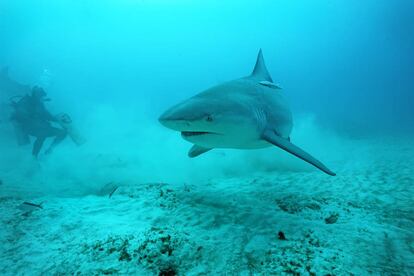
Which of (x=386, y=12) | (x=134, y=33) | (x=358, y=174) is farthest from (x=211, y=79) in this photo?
(x=358, y=174)

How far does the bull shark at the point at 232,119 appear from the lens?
10.5 feet

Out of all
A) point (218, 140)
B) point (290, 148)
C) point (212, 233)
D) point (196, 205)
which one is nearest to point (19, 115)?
point (196, 205)

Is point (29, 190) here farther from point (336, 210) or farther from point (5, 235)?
point (336, 210)

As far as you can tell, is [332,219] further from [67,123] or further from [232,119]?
[67,123]

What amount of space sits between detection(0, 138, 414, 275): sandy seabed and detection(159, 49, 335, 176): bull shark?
3.29ft

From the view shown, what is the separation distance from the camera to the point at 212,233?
3.19 meters

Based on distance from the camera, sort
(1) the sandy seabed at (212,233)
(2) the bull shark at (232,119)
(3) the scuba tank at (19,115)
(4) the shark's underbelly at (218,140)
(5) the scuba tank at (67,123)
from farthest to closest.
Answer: (5) the scuba tank at (67,123), (3) the scuba tank at (19,115), (4) the shark's underbelly at (218,140), (2) the bull shark at (232,119), (1) the sandy seabed at (212,233)

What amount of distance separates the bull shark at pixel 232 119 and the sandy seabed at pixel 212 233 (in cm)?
100

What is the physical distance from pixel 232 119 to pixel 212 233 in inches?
62.4

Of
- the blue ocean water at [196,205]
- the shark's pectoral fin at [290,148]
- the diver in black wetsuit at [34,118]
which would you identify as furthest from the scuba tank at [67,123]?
the shark's pectoral fin at [290,148]

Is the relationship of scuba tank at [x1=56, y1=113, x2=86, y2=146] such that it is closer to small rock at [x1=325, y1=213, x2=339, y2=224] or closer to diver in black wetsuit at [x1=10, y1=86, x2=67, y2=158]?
diver in black wetsuit at [x1=10, y1=86, x2=67, y2=158]

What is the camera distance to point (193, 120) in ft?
10.2

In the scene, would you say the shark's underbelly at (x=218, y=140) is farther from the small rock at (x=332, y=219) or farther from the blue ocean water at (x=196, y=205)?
the small rock at (x=332, y=219)

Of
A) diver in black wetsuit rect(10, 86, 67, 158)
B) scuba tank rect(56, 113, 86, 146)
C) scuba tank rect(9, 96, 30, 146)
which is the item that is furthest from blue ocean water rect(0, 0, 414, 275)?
diver in black wetsuit rect(10, 86, 67, 158)
